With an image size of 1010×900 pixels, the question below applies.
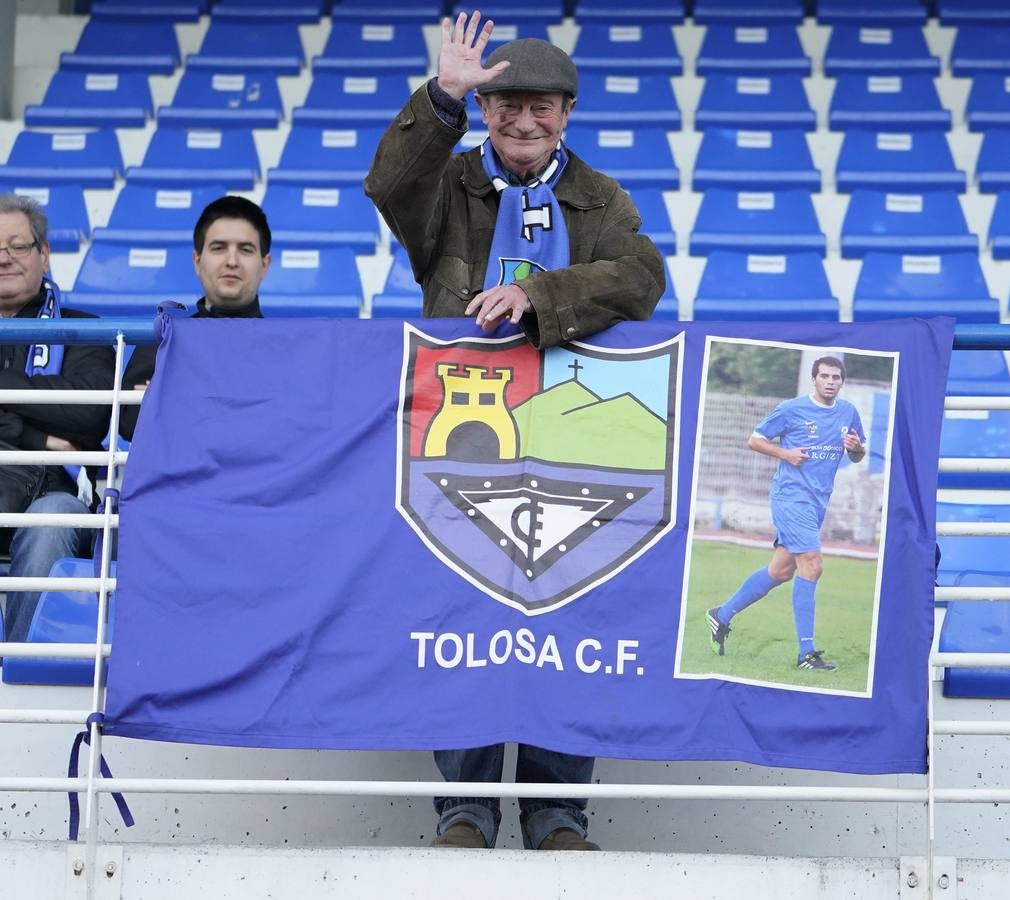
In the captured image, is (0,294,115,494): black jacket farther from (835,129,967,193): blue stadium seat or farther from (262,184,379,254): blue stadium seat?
(835,129,967,193): blue stadium seat

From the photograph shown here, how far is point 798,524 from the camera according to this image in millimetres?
2742

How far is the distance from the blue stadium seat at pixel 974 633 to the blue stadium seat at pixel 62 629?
172 cm

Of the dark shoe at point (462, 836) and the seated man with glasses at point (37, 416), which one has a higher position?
the seated man with glasses at point (37, 416)

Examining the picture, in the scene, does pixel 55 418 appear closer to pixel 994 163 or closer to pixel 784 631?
pixel 784 631

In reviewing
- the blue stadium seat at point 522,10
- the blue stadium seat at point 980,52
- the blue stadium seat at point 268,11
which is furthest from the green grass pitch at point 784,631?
the blue stadium seat at point 268,11

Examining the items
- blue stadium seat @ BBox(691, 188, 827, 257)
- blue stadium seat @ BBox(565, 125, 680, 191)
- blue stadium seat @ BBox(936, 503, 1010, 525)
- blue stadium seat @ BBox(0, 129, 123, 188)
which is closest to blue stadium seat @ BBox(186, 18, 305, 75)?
blue stadium seat @ BBox(0, 129, 123, 188)

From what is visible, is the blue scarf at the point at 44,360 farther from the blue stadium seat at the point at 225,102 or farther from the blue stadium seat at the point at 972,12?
the blue stadium seat at the point at 972,12

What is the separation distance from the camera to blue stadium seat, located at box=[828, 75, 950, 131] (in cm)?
702

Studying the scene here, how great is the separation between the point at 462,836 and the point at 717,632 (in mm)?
599

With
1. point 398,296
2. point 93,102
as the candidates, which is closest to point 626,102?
point 398,296

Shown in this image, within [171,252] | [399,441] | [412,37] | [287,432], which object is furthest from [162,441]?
[412,37]

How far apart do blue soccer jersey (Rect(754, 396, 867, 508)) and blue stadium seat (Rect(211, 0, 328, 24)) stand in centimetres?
589

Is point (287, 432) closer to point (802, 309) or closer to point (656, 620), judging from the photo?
point (656, 620)

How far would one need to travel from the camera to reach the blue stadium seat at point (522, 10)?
25.3 feet
